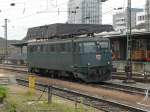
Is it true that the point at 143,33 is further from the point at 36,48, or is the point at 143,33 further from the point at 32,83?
the point at 32,83

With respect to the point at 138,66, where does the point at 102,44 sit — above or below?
above

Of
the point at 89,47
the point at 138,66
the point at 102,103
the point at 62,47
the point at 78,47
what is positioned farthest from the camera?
the point at 138,66

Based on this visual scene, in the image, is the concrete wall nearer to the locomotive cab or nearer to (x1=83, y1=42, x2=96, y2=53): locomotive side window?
the locomotive cab

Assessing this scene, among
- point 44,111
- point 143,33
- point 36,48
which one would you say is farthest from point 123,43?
point 44,111

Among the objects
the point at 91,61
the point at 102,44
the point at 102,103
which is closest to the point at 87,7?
the point at 102,44

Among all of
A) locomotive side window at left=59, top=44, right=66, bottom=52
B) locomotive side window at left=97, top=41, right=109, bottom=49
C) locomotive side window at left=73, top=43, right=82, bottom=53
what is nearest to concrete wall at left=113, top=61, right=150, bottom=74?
locomotive side window at left=97, top=41, right=109, bottom=49

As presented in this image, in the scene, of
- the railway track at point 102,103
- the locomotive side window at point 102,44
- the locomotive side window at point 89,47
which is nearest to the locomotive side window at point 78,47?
the locomotive side window at point 89,47

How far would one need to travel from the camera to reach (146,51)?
135 feet

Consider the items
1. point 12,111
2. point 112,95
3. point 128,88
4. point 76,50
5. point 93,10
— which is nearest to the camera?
point 12,111

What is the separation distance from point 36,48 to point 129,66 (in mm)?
9459

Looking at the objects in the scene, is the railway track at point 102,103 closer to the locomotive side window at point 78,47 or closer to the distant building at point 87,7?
the locomotive side window at point 78,47

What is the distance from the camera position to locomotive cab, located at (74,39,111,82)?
28.4m

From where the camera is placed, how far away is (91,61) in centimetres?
2869

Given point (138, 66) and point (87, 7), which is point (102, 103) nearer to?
point (138, 66)
